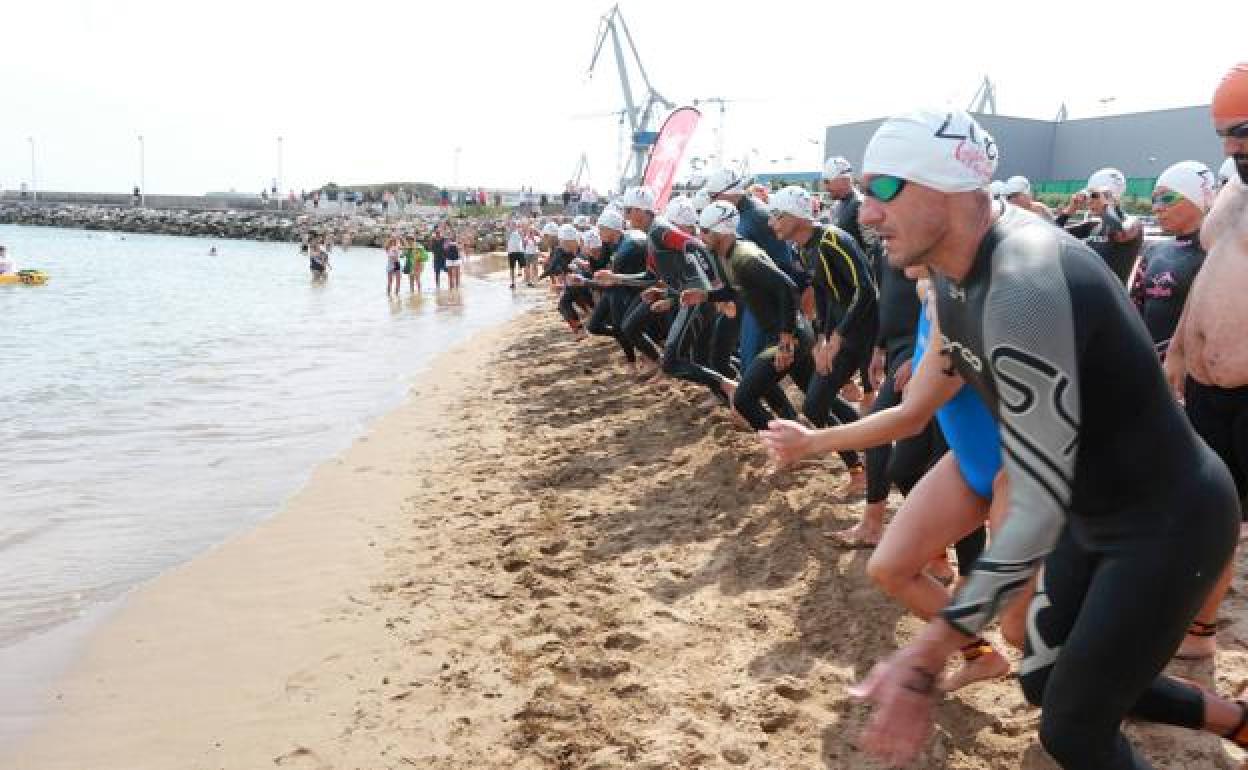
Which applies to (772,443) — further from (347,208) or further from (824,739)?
(347,208)

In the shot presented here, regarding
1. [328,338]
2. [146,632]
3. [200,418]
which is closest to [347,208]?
[328,338]

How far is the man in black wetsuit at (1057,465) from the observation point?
5.90ft

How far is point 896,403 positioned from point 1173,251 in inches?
60.9

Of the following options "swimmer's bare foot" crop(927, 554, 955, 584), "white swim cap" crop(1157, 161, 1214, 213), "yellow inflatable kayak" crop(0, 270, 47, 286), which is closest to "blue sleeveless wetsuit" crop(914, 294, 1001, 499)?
"swimmer's bare foot" crop(927, 554, 955, 584)

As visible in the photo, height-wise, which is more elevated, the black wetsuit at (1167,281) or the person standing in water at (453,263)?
the black wetsuit at (1167,281)

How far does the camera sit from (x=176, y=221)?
256 ft

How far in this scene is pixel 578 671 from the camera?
3736 mm

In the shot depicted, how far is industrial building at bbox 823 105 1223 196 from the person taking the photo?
4516 centimetres

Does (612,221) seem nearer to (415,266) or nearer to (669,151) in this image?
(669,151)

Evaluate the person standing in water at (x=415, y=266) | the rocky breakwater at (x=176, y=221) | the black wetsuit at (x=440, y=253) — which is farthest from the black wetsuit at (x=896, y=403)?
the rocky breakwater at (x=176, y=221)

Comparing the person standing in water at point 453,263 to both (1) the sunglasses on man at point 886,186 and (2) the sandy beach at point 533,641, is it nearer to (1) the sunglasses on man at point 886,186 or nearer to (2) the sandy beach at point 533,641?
(2) the sandy beach at point 533,641

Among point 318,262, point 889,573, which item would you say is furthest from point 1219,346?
point 318,262

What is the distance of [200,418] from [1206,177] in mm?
9219

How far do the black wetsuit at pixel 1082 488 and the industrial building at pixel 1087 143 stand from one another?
1753 inches
